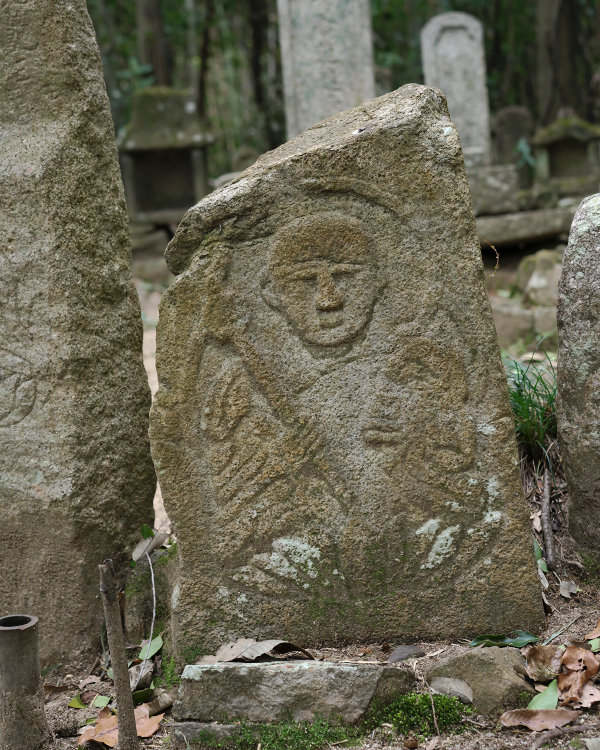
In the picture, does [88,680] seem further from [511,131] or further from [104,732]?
[511,131]

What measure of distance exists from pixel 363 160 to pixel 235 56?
14898 millimetres

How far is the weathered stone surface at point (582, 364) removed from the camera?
7.82 ft

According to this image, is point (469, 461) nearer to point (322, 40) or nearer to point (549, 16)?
point (322, 40)

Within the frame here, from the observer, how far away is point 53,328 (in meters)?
2.53

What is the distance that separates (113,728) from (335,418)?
3.28 ft

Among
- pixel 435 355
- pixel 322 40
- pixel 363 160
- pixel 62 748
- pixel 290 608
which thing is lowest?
pixel 62 748

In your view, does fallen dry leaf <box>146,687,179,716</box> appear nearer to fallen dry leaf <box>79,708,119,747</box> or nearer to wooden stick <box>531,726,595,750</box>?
fallen dry leaf <box>79,708,119,747</box>

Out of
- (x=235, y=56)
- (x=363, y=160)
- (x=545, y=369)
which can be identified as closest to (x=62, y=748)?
(x=363, y=160)

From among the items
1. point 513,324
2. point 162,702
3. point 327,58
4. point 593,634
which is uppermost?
point 327,58

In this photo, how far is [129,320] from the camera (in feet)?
8.91

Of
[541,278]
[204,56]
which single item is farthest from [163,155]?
[541,278]

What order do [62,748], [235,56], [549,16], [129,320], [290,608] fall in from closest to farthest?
[62,748], [290,608], [129,320], [549,16], [235,56]

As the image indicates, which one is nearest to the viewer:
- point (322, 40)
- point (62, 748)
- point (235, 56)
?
point (62, 748)

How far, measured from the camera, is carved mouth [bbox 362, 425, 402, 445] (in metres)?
2.29
